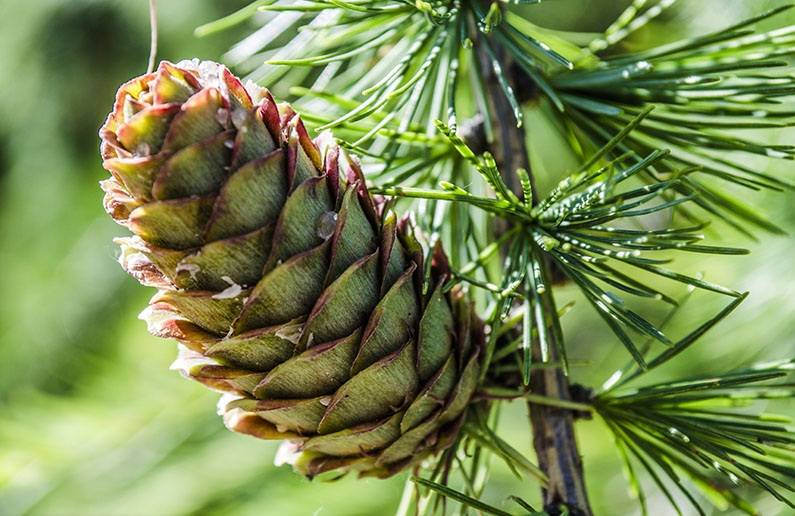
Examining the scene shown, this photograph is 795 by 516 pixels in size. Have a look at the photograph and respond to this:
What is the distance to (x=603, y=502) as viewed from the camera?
3.70 feet

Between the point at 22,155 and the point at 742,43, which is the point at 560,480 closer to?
the point at 742,43

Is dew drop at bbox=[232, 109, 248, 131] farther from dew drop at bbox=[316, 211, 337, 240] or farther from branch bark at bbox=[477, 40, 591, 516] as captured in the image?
branch bark at bbox=[477, 40, 591, 516]

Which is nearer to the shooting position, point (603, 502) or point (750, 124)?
point (750, 124)

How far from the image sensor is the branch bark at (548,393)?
55cm

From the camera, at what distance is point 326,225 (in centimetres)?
44

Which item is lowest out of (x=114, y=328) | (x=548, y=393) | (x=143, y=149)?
(x=548, y=393)

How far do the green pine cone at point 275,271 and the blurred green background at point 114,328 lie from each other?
148 millimetres

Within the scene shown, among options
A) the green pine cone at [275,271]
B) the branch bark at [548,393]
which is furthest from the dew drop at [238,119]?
the branch bark at [548,393]

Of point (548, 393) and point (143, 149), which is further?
point (548, 393)

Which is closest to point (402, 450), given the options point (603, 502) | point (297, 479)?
point (297, 479)

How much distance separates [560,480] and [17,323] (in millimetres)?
1102


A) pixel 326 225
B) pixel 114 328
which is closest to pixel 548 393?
pixel 326 225

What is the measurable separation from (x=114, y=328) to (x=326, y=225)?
0.94 metres

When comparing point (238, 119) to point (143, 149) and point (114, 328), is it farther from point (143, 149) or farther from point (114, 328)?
point (114, 328)
